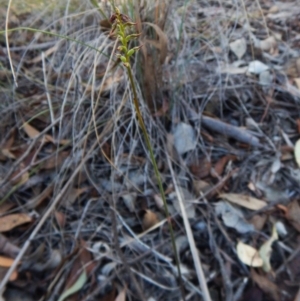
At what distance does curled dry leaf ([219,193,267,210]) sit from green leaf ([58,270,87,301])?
446 millimetres

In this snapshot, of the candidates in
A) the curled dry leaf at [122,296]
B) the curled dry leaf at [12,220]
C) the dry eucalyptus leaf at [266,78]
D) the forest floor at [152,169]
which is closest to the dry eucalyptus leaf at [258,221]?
the forest floor at [152,169]

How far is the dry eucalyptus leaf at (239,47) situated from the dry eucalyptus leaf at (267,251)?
740mm

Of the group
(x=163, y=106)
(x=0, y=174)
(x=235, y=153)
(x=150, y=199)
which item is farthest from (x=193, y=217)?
(x=0, y=174)

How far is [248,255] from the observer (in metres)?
1.09

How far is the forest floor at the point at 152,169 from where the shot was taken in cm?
109

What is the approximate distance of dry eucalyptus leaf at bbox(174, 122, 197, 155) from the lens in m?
1.31

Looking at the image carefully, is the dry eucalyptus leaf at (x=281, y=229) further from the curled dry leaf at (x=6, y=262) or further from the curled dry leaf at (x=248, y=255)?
the curled dry leaf at (x=6, y=262)

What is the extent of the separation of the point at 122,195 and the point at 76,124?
0.90 feet

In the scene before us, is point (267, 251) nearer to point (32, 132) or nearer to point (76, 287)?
point (76, 287)

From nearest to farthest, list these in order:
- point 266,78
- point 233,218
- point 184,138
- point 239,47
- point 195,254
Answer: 1. point 195,254
2. point 233,218
3. point 184,138
4. point 266,78
5. point 239,47

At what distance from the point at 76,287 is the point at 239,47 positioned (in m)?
1.05

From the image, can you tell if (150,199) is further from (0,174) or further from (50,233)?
(0,174)

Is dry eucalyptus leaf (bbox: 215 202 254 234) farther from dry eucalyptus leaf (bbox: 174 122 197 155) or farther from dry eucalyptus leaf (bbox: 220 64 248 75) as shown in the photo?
dry eucalyptus leaf (bbox: 220 64 248 75)

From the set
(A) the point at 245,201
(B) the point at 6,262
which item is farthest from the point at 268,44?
(B) the point at 6,262
